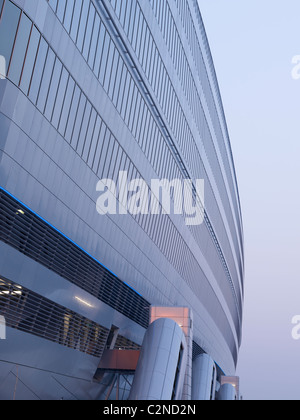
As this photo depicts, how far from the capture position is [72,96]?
2500cm

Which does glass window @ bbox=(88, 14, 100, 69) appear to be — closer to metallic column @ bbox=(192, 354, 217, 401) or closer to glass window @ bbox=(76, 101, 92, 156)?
glass window @ bbox=(76, 101, 92, 156)

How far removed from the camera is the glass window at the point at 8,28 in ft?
65.3

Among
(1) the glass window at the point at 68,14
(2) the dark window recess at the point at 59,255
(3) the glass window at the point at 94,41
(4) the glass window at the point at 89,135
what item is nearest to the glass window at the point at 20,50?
(1) the glass window at the point at 68,14

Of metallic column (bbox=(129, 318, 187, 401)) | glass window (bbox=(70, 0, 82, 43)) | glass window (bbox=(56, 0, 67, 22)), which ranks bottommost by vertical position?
metallic column (bbox=(129, 318, 187, 401))

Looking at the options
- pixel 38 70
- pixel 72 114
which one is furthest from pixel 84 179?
pixel 38 70

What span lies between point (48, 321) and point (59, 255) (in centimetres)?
271

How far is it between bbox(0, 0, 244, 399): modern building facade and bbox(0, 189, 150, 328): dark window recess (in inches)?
2.6

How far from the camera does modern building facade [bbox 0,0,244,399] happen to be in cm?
2142

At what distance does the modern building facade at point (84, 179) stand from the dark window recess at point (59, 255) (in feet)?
0.22

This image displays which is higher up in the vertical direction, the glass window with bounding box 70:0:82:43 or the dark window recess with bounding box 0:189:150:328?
the glass window with bounding box 70:0:82:43

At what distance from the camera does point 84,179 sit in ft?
87.4

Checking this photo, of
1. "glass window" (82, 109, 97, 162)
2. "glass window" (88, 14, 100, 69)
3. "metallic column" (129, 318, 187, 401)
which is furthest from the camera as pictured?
"glass window" (88, 14, 100, 69)

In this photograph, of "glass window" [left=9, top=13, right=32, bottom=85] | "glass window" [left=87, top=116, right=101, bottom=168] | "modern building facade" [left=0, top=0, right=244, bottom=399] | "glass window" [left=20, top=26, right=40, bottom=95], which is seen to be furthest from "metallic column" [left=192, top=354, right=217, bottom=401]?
"glass window" [left=9, top=13, right=32, bottom=85]

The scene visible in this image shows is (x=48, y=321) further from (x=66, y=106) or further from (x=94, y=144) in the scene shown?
(x=66, y=106)
